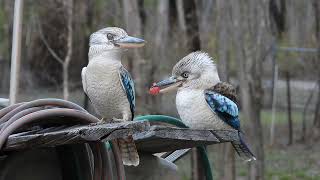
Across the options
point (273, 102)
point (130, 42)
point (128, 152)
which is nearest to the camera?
point (128, 152)

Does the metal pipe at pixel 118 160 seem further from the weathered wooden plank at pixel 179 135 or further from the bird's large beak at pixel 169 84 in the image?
the bird's large beak at pixel 169 84

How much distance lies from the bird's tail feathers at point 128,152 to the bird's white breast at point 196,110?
0.69 metres

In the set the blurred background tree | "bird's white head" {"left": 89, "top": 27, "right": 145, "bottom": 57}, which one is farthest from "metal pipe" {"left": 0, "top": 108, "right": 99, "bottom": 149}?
the blurred background tree

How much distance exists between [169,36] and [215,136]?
356 inches

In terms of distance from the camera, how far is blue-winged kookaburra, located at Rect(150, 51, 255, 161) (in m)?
4.66

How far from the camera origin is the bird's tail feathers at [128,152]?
407 cm

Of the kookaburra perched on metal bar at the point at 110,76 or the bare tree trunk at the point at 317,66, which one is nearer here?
the kookaburra perched on metal bar at the point at 110,76

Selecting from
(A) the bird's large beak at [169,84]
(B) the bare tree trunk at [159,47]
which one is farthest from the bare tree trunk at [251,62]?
(A) the bird's large beak at [169,84]

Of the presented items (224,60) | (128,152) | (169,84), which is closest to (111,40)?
(169,84)

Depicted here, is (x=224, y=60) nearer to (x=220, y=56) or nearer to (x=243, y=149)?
(x=220, y=56)

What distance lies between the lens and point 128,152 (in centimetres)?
411

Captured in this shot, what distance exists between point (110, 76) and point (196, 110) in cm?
71

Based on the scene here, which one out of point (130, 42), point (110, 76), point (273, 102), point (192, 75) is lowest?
point (273, 102)

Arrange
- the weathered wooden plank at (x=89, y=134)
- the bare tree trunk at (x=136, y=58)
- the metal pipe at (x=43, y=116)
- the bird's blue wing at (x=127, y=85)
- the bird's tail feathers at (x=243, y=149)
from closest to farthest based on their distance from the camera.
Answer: the weathered wooden plank at (x=89, y=134), the metal pipe at (x=43, y=116), the bird's blue wing at (x=127, y=85), the bird's tail feathers at (x=243, y=149), the bare tree trunk at (x=136, y=58)
